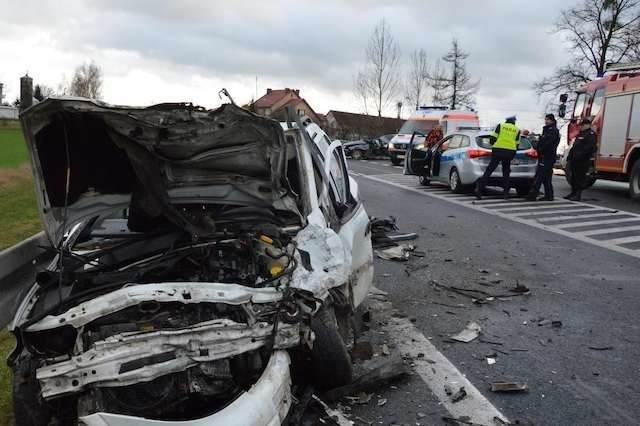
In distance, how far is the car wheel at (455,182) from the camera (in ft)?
48.3

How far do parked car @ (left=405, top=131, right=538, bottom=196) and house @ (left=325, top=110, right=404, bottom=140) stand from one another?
1019 inches

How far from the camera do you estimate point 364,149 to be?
3238cm

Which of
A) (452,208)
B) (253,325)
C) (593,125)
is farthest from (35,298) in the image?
(593,125)

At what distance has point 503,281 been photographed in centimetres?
658

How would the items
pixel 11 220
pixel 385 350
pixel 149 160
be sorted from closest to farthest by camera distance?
pixel 149 160 → pixel 385 350 → pixel 11 220

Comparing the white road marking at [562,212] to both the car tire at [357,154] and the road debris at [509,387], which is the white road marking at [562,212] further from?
the car tire at [357,154]

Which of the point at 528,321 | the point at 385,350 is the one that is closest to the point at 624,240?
the point at 528,321

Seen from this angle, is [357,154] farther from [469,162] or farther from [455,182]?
[469,162]

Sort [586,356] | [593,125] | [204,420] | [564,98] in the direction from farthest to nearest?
[564,98]
[593,125]
[586,356]
[204,420]

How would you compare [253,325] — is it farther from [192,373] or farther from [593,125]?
[593,125]

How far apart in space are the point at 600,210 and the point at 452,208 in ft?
10.3

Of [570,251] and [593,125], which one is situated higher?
[593,125]

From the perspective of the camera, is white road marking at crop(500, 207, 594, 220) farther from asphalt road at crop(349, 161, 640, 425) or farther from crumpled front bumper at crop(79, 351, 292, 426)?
crumpled front bumper at crop(79, 351, 292, 426)

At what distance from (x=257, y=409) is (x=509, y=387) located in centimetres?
195
